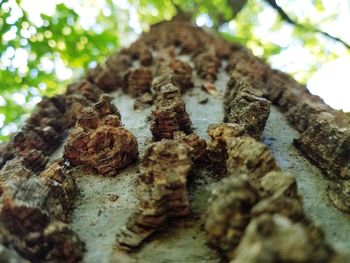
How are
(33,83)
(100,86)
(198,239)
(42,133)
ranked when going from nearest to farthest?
(198,239) → (42,133) → (100,86) → (33,83)

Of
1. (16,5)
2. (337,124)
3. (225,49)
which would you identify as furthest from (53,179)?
(225,49)

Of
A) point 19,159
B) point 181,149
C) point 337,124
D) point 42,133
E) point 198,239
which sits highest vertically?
point 42,133

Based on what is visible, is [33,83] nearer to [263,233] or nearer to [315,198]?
[315,198]

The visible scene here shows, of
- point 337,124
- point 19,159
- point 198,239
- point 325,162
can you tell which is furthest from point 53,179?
point 337,124

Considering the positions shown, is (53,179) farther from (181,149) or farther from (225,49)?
(225,49)

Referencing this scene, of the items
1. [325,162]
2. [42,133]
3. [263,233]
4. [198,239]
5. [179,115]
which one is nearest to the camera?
[263,233]

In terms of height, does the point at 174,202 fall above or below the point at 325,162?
below

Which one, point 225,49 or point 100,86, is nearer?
point 100,86
